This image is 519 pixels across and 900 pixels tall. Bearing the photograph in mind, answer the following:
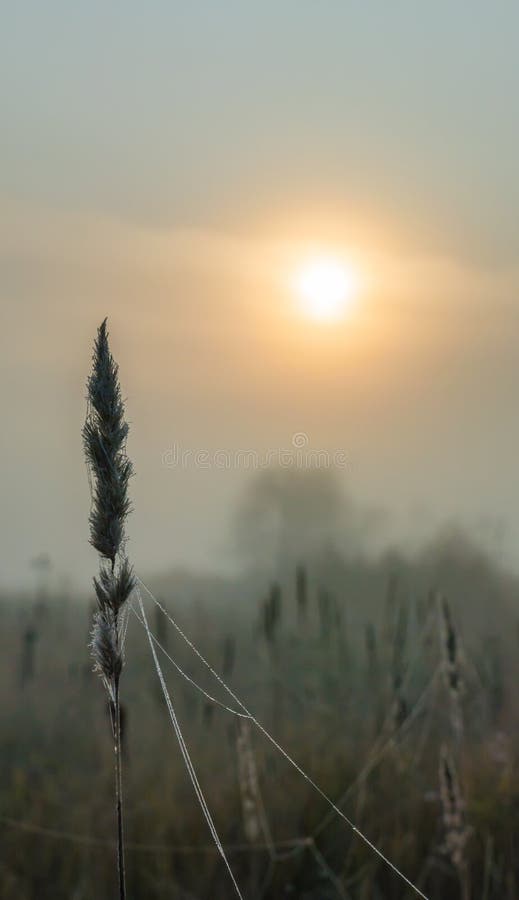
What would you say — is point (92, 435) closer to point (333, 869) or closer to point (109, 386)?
point (109, 386)

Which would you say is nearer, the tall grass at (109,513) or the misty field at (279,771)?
the tall grass at (109,513)

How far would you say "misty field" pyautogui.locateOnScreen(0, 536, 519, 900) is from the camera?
3.65m

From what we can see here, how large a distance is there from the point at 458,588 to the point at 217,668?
10.8 ft

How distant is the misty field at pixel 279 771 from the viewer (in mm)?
3646

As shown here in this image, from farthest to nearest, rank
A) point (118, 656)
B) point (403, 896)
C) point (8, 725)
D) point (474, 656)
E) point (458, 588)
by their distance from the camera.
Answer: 1. point (458, 588)
2. point (474, 656)
3. point (8, 725)
4. point (403, 896)
5. point (118, 656)

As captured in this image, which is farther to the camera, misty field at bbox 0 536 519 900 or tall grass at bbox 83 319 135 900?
misty field at bbox 0 536 519 900

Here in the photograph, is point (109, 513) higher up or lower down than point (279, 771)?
higher up

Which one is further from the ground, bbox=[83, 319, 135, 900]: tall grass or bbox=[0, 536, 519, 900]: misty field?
bbox=[83, 319, 135, 900]: tall grass

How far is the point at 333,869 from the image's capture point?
3.70 metres

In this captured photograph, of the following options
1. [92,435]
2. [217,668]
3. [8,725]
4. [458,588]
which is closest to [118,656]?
[92,435]

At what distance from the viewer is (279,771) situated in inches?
174

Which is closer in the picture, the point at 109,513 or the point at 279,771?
the point at 109,513

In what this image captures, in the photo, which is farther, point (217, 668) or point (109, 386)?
point (217, 668)

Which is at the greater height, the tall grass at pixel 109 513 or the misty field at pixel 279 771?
the tall grass at pixel 109 513
